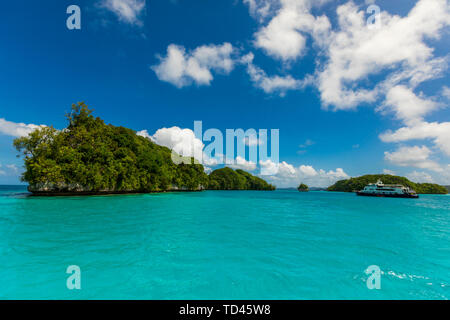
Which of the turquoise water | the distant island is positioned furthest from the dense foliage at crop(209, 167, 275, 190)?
the turquoise water

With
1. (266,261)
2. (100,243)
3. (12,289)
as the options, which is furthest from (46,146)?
(266,261)

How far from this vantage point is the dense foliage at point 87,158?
125 ft

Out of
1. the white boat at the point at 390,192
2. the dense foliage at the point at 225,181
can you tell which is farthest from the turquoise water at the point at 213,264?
the dense foliage at the point at 225,181

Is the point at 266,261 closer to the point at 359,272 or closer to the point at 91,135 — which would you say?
the point at 359,272

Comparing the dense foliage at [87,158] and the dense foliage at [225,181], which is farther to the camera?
the dense foliage at [225,181]

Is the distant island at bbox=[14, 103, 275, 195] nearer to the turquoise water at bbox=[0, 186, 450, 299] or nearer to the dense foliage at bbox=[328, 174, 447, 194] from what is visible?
the turquoise water at bbox=[0, 186, 450, 299]

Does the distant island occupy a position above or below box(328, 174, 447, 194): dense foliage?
above

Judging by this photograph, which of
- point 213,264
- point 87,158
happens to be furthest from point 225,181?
point 213,264

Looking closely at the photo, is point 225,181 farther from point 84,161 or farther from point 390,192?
point 84,161

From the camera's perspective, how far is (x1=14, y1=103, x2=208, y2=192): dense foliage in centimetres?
3809

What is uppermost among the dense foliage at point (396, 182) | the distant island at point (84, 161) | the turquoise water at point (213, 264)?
the distant island at point (84, 161)

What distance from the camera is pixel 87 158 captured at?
139 feet

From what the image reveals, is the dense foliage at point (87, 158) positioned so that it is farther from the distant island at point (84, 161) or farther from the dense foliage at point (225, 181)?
the dense foliage at point (225, 181)
